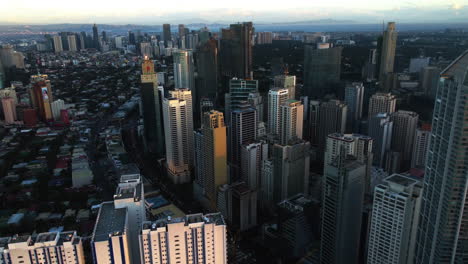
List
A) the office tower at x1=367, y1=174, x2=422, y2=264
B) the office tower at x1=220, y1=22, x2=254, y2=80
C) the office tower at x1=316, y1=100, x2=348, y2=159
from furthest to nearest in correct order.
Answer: the office tower at x1=220, y1=22, x2=254, y2=80
the office tower at x1=316, y1=100, x2=348, y2=159
the office tower at x1=367, y1=174, x2=422, y2=264

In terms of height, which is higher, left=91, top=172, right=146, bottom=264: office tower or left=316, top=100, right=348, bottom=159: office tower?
left=91, top=172, right=146, bottom=264: office tower

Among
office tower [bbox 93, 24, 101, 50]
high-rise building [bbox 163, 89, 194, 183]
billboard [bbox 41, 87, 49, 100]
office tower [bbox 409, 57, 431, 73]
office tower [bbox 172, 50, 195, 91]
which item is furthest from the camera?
office tower [bbox 93, 24, 101, 50]

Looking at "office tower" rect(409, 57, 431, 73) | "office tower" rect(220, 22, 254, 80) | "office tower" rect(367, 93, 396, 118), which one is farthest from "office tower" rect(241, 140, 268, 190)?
"office tower" rect(220, 22, 254, 80)

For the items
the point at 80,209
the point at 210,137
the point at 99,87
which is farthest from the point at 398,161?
the point at 99,87

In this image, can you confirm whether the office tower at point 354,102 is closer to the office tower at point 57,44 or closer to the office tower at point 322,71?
the office tower at point 322,71

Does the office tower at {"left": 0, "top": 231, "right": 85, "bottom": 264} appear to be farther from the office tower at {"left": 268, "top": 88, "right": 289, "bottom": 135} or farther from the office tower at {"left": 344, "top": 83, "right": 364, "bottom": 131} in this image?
the office tower at {"left": 344, "top": 83, "right": 364, "bottom": 131}

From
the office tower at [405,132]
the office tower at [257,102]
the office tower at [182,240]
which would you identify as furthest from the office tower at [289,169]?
the office tower at [257,102]
